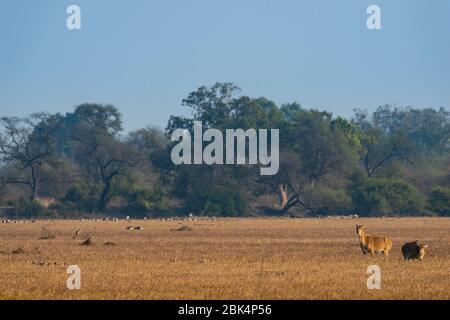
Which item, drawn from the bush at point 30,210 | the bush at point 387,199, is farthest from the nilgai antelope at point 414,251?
the bush at point 30,210

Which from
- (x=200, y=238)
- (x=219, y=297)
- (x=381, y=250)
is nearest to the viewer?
(x=219, y=297)

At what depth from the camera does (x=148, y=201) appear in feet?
249

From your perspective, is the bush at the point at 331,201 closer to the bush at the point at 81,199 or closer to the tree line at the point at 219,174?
the tree line at the point at 219,174

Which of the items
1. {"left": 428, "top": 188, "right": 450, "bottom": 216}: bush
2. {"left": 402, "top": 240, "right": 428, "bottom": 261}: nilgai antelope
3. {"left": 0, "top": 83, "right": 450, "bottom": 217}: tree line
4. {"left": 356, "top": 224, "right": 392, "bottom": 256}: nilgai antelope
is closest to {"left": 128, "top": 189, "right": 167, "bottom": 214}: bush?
{"left": 0, "top": 83, "right": 450, "bottom": 217}: tree line

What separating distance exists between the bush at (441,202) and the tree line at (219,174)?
6 centimetres

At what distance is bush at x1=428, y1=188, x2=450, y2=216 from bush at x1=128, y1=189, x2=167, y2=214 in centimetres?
1657

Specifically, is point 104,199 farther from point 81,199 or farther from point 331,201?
point 331,201

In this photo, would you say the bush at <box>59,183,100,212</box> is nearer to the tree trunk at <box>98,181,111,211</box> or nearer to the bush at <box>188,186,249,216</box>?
the tree trunk at <box>98,181,111,211</box>

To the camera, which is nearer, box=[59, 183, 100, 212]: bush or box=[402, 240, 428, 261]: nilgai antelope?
box=[402, 240, 428, 261]: nilgai antelope

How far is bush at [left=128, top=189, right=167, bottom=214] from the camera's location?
2972 inches
